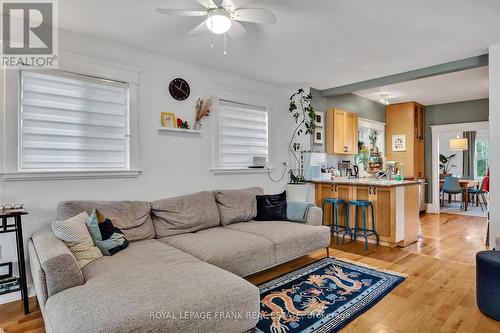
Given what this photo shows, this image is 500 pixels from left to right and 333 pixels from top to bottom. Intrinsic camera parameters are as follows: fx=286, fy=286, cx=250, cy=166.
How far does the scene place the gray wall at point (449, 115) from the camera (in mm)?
6238

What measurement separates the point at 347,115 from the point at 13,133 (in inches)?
204

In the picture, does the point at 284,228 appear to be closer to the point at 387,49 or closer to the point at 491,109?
the point at 387,49

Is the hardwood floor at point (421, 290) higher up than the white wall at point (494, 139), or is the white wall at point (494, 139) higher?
the white wall at point (494, 139)

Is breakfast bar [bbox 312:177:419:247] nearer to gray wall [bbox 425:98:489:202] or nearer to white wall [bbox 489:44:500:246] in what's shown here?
white wall [bbox 489:44:500:246]

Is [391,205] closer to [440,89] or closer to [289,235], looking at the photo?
[289,235]

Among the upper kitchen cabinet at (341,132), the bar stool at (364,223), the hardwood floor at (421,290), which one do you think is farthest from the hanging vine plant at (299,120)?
the hardwood floor at (421,290)

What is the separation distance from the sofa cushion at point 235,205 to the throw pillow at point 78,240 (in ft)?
5.02

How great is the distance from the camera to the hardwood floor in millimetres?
2131

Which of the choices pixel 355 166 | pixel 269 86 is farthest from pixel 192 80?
pixel 355 166

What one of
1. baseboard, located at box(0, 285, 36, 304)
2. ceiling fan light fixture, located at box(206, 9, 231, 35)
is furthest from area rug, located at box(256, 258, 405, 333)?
ceiling fan light fixture, located at box(206, 9, 231, 35)

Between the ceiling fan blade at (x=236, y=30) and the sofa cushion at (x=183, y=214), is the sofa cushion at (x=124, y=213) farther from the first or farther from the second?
the ceiling fan blade at (x=236, y=30)

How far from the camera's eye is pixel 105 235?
242 centimetres

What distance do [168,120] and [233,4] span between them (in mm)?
1636

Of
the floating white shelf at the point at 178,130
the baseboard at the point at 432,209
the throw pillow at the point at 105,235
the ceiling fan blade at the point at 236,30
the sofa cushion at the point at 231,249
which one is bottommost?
the baseboard at the point at 432,209
